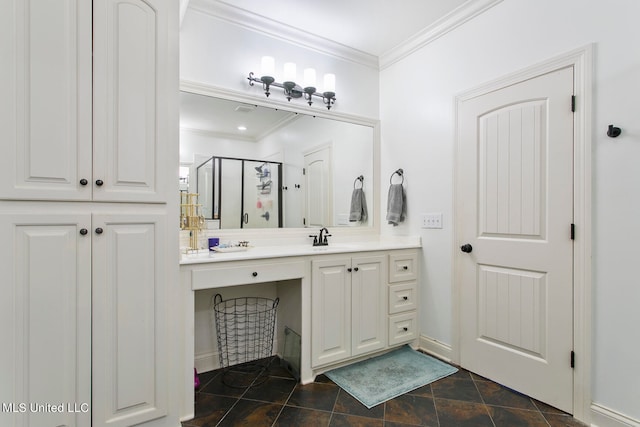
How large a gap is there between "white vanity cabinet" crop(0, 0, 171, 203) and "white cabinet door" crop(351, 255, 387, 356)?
1.39m

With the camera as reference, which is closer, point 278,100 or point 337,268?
point 337,268

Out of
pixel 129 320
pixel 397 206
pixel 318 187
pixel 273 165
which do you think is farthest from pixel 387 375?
pixel 273 165

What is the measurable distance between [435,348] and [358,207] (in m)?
1.33

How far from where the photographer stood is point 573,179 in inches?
67.7

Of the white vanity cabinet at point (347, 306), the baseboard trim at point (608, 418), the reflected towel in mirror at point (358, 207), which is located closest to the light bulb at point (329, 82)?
the reflected towel in mirror at point (358, 207)

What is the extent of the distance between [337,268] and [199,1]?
6.84 ft

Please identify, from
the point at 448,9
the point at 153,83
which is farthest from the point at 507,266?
the point at 153,83

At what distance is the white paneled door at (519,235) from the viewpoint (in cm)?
177

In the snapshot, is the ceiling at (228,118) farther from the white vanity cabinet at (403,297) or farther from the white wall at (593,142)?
the white vanity cabinet at (403,297)

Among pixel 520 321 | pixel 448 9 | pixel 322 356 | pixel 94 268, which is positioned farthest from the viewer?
pixel 448 9

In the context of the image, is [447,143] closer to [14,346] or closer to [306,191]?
[306,191]

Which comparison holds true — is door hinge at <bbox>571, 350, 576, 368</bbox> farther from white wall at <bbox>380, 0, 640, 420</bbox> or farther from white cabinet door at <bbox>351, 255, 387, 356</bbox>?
white cabinet door at <bbox>351, 255, 387, 356</bbox>

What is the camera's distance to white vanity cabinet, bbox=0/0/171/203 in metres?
1.27

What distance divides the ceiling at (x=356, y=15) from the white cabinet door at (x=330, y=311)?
1.81 m
